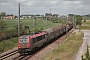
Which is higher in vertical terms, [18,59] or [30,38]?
[30,38]

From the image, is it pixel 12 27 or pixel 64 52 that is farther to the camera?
pixel 12 27

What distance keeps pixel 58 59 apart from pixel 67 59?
1284mm

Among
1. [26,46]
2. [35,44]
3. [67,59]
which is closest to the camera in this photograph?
[67,59]

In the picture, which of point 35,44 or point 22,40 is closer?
point 22,40

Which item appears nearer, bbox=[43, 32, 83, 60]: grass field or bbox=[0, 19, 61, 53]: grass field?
bbox=[43, 32, 83, 60]: grass field

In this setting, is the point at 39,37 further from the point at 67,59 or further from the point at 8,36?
the point at 8,36

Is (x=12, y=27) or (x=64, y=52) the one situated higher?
(x=12, y=27)

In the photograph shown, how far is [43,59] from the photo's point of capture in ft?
102

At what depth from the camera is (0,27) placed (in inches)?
2702

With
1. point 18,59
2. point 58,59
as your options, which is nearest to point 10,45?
point 18,59

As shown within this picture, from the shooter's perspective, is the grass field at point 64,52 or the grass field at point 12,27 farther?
the grass field at point 12,27

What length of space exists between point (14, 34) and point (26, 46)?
29.6 m

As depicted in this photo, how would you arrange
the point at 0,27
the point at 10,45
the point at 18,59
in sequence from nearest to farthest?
the point at 18,59 < the point at 10,45 < the point at 0,27

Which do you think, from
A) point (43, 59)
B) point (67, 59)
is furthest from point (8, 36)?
point (67, 59)
